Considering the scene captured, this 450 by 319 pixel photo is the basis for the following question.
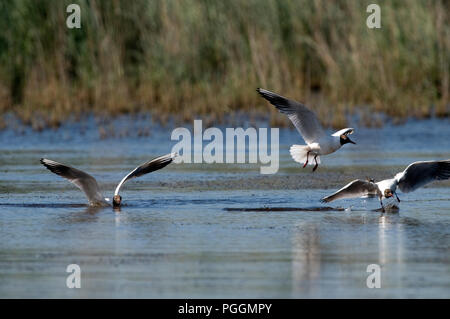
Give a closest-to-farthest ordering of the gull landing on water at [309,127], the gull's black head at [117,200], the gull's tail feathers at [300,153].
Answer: the gull's black head at [117,200] < the gull landing on water at [309,127] < the gull's tail feathers at [300,153]

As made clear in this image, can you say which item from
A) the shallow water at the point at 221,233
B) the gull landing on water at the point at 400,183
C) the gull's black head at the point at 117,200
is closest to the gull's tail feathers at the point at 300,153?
the shallow water at the point at 221,233

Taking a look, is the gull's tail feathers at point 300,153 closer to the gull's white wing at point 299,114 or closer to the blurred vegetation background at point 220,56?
the gull's white wing at point 299,114

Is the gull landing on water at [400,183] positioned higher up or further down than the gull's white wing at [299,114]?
further down

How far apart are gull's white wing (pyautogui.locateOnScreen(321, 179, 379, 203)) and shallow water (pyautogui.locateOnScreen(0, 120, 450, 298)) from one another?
7.0 inches

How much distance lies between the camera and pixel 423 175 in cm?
1098

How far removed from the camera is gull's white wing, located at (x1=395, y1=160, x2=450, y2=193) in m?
10.8

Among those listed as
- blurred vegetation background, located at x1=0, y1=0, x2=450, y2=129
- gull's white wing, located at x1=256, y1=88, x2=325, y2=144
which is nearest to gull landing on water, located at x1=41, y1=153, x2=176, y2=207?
gull's white wing, located at x1=256, y1=88, x2=325, y2=144

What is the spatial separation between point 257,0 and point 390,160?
236 inches

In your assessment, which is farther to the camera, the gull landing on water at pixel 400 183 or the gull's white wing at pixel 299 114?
the gull's white wing at pixel 299 114

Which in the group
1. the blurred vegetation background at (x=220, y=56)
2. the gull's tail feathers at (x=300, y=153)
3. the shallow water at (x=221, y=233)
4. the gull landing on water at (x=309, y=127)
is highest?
the blurred vegetation background at (x=220, y=56)

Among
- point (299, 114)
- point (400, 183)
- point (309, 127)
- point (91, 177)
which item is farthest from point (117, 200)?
point (400, 183)

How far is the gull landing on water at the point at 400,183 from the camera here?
415 inches

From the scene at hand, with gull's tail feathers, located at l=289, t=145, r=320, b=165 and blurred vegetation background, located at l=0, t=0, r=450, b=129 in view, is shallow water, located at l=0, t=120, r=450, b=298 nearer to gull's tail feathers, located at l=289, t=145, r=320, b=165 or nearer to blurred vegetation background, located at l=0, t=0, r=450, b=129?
gull's tail feathers, located at l=289, t=145, r=320, b=165

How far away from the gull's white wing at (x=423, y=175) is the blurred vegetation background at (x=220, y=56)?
311 inches
